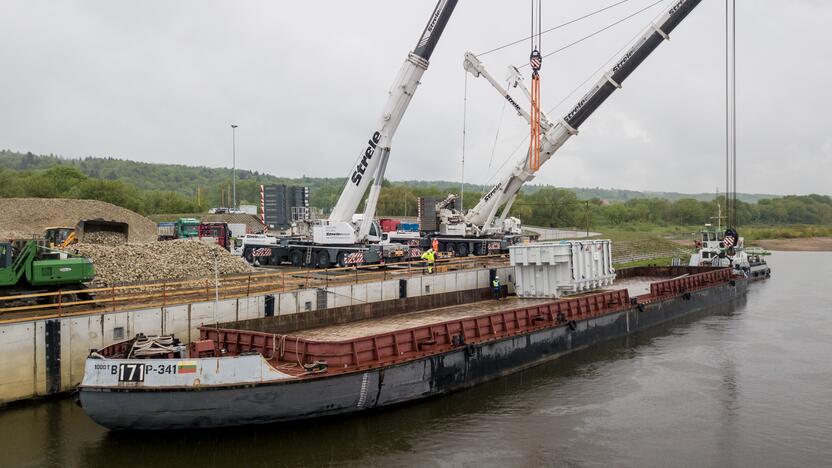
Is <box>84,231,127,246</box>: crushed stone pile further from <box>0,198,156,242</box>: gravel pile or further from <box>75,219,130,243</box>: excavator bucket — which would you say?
<box>0,198,156,242</box>: gravel pile

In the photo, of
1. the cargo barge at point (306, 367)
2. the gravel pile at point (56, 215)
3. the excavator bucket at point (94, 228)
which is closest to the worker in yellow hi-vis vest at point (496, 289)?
the cargo barge at point (306, 367)

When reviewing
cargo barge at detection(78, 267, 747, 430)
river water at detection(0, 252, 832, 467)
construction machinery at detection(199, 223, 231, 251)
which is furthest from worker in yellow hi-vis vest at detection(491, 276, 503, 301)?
construction machinery at detection(199, 223, 231, 251)

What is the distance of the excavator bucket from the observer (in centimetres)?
2811

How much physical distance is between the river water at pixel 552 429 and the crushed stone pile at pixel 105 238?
52.5 feet

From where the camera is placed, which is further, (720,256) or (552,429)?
(720,256)

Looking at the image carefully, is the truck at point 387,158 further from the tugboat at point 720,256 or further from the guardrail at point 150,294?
the tugboat at point 720,256

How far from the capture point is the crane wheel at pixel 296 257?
107ft

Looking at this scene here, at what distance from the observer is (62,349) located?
14.3 m

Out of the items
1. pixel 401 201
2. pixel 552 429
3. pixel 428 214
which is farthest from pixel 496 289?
pixel 401 201

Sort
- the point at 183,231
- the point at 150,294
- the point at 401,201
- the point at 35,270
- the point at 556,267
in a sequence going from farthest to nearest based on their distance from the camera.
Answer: the point at 401,201
the point at 183,231
the point at 556,267
the point at 150,294
the point at 35,270

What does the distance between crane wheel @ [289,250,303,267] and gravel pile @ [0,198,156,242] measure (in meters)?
14.0

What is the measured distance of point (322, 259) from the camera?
1208 inches

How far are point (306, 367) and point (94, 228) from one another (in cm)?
2117

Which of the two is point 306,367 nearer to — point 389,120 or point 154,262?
point 154,262
